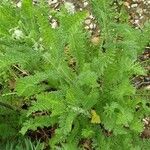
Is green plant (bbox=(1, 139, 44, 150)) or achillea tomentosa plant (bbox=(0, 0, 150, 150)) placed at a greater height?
achillea tomentosa plant (bbox=(0, 0, 150, 150))

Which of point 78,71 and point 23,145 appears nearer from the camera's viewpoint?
point 78,71

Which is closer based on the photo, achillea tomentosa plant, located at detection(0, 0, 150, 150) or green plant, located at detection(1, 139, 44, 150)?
achillea tomentosa plant, located at detection(0, 0, 150, 150)

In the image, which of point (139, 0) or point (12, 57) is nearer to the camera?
point (12, 57)

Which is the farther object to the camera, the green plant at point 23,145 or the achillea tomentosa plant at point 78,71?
the green plant at point 23,145

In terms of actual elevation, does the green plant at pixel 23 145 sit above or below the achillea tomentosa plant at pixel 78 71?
below

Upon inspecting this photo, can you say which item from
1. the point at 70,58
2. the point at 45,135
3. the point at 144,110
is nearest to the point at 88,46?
the point at 70,58

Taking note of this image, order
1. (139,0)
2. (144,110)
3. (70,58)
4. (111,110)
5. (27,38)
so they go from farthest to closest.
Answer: (139,0), (70,58), (144,110), (111,110), (27,38)

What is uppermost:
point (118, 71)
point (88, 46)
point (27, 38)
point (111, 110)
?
point (27, 38)

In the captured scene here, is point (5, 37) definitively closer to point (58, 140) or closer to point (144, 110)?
point (58, 140)
